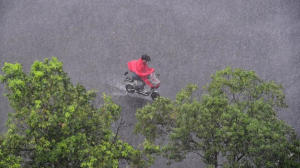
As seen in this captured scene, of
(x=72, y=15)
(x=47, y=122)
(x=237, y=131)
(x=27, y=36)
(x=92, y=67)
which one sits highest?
(x=72, y=15)

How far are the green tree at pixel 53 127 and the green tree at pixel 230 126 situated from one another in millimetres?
1978

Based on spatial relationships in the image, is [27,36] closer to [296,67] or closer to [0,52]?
[0,52]

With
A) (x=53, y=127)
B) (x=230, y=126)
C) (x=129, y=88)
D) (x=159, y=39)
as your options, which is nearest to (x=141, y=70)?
(x=129, y=88)

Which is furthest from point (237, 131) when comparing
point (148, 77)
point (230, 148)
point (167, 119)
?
point (148, 77)

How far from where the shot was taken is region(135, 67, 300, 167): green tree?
14.2 meters

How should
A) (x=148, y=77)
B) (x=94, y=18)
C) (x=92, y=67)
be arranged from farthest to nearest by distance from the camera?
(x=94, y=18) < (x=92, y=67) < (x=148, y=77)

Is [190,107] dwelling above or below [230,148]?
above

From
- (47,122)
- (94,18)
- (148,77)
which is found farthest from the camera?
(94,18)

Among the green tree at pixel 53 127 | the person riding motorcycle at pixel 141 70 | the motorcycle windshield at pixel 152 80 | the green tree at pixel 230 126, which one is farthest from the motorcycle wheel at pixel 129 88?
the green tree at pixel 53 127

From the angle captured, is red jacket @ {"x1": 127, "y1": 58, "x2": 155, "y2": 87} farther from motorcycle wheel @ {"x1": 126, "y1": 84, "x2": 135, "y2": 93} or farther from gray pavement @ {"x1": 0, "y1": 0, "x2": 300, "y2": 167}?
gray pavement @ {"x1": 0, "y1": 0, "x2": 300, "y2": 167}

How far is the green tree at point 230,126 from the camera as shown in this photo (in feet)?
46.6

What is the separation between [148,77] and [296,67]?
9.04 metres

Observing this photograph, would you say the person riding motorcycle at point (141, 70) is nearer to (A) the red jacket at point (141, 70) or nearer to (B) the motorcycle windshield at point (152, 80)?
(A) the red jacket at point (141, 70)

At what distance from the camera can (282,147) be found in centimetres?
1412
